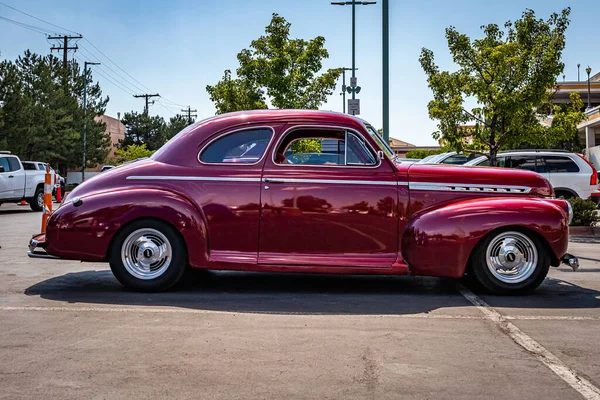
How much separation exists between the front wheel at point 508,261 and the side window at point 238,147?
2.40 m

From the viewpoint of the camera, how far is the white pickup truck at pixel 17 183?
2192 cm

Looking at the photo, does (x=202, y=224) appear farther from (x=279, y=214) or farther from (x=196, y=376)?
(x=196, y=376)

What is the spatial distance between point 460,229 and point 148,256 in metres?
3.09

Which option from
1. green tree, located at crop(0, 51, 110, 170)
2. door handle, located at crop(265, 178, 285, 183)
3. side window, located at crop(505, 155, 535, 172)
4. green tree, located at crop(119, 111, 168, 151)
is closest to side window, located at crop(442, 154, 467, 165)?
side window, located at crop(505, 155, 535, 172)

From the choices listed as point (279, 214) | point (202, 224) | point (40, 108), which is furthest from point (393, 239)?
point (40, 108)

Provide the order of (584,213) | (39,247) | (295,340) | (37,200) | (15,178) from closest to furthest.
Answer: (295,340)
(39,247)
(584,213)
(15,178)
(37,200)

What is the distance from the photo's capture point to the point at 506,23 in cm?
1502

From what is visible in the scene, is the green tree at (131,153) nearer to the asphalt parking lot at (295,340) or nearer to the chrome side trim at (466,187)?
the asphalt parking lot at (295,340)

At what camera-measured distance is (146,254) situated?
6.62 meters

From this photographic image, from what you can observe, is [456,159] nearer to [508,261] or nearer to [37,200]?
[508,261]

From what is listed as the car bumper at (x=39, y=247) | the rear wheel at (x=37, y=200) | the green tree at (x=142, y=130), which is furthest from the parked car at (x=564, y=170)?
the green tree at (x=142, y=130)

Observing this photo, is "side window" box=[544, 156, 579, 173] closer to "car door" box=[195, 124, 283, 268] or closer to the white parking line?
the white parking line

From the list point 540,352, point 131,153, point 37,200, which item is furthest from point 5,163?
point 131,153

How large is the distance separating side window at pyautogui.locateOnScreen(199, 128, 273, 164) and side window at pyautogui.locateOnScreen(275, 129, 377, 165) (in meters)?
0.20
